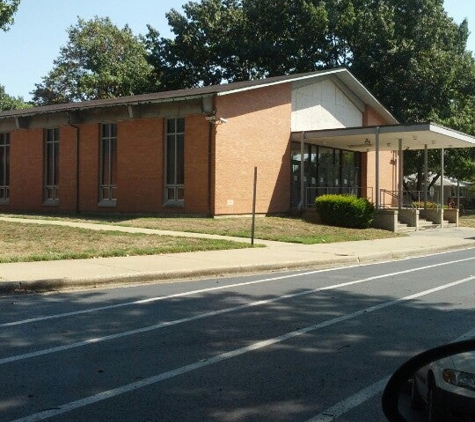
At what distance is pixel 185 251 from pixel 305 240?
5043mm

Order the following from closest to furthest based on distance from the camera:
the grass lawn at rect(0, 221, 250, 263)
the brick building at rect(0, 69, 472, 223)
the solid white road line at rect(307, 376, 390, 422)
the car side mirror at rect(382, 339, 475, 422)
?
the car side mirror at rect(382, 339, 475, 422) → the solid white road line at rect(307, 376, 390, 422) → the grass lawn at rect(0, 221, 250, 263) → the brick building at rect(0, 69, 472, 223)

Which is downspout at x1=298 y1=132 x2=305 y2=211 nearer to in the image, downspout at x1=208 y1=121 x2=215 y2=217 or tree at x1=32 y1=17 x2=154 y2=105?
downspout at x1=208 y1=121 x2=215 y2=217

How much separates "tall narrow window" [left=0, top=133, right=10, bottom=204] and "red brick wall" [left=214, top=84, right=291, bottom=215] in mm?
12434

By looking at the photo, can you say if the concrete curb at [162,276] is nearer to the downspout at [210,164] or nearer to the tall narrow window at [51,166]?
the downspout at [210,164]

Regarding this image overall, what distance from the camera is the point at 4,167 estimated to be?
3109 centimetres

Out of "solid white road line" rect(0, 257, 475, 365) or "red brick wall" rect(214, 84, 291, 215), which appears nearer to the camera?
"solid white road line" rect(0, 257, 475, 365)

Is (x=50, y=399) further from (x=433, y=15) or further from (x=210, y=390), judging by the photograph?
(x=433, y=15)

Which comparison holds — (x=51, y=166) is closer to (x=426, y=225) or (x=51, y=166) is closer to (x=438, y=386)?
(x=426, y=225)

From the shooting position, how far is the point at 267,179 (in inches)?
1042

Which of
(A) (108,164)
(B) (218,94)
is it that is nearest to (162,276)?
(B) (218,94)

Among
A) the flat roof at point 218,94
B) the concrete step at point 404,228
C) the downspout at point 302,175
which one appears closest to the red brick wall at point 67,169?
the flat roof at point 218,94

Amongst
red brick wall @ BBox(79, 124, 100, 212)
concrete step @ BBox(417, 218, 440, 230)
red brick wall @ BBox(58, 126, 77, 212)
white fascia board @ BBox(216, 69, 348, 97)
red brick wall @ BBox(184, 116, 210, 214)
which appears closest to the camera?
white fascia board @ BBox(216, 69, 348, 97)

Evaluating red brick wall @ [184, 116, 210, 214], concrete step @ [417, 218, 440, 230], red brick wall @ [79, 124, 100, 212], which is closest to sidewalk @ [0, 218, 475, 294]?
red brick wall @ [184, 116, 210, 214]

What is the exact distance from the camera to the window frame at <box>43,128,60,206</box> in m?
29.2
